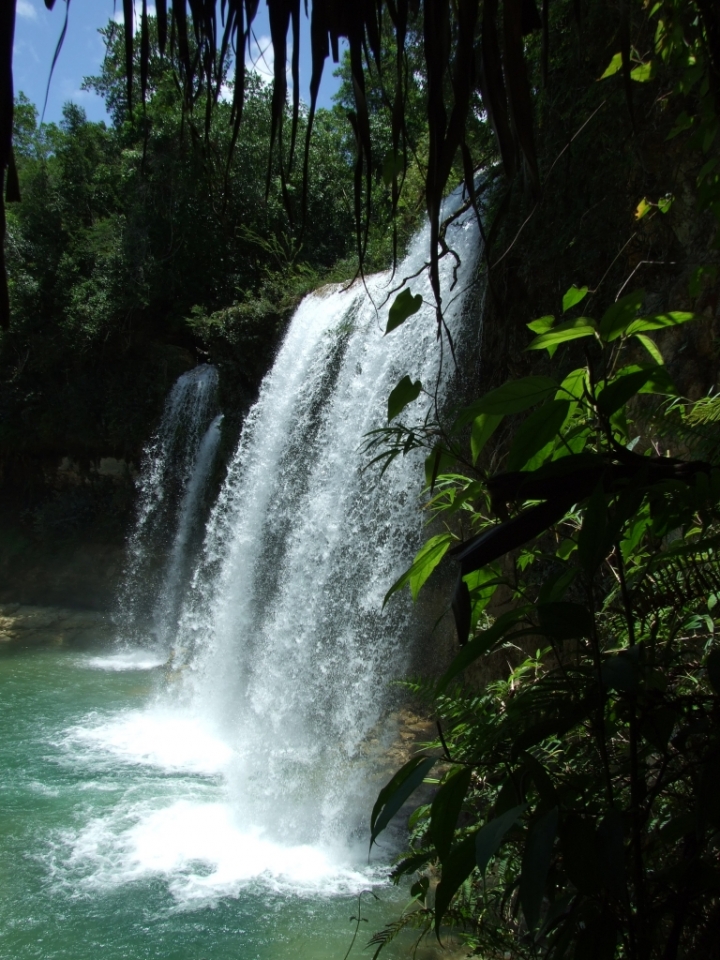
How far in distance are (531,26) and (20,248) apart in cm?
1504

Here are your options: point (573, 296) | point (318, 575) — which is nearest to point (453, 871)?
point (573, 296)

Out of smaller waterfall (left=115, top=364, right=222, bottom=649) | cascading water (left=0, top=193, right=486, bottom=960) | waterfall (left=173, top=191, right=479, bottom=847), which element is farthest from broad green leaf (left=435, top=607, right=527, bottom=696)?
smaller waterfall (left=115, top=364, right=222, bottom=649)

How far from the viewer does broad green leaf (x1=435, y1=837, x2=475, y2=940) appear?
2.46ft

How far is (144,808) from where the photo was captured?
19.1 feet

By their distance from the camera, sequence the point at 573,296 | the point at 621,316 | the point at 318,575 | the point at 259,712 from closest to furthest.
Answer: the point at 621,316 → the point at 573,296 → the point at 318,575 → the point at 259,712

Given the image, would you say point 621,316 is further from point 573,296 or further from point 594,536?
point 594,536

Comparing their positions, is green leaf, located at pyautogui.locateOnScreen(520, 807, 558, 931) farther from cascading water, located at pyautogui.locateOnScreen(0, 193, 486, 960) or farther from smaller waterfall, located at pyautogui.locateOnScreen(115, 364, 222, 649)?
smaller waterfall, located at pyautogui.locateOnScreen(115, 364, 222, 649)

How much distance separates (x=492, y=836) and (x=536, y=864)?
0.05m

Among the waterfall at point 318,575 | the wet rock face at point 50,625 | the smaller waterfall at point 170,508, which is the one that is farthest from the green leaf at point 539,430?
the wet rock face at point 50,625

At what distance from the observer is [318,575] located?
7.06 meters

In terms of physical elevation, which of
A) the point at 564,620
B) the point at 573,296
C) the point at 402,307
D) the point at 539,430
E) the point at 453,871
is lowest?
the point at 453,871

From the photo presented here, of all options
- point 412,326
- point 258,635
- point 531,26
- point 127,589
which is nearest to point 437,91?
point 531,26

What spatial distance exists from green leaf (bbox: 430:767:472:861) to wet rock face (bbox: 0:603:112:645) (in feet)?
37.4

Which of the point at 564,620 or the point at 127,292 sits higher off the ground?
the point at 127,292
